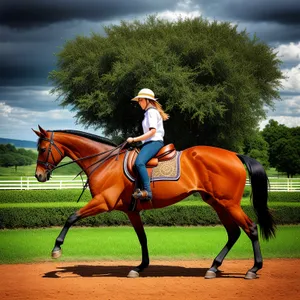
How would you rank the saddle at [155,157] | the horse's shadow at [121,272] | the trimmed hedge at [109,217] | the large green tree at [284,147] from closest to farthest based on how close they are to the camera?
the saddle at [155,157] < the horse's shadow at [121,272] < the trimmed hedge at [109,217] < the large green tree at [284,147]

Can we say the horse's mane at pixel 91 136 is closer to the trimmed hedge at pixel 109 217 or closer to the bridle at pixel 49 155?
the bridle at pixel 49 155

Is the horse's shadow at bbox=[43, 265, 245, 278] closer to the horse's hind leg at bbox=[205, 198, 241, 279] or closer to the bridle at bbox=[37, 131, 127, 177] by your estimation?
the horse's hind leg at bbox=[205, 198, 241, 279]

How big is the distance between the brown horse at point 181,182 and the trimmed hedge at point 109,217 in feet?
28.9

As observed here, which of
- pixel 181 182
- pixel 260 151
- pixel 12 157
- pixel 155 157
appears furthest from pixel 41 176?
pixel 260 151

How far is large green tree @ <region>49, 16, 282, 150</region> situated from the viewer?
33281 millimetres

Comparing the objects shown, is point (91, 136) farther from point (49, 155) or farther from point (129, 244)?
point (129, 244)

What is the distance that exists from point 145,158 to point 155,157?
0.31 m

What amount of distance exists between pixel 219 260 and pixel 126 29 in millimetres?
31619

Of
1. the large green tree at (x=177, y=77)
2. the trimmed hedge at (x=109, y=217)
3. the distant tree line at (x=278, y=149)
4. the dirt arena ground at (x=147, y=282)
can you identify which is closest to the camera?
the dirt arena ground at (x=147, y=282)

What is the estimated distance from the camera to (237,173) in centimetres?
941

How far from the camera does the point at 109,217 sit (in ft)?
61.0

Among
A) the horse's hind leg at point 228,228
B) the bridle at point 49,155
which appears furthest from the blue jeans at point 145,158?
the bridle at point 49,155

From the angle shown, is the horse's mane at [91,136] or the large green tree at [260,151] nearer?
the horse's mane at [91,136]

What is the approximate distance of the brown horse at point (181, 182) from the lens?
9227mm
